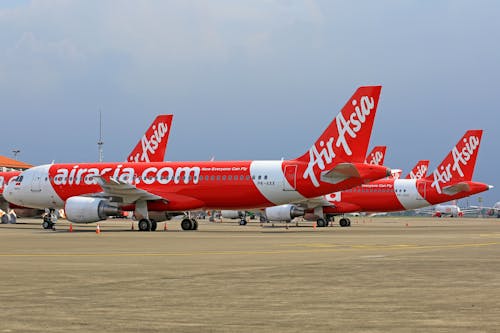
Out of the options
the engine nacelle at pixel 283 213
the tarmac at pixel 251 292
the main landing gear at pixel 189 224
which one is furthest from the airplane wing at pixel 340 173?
the tarmac at pixel 251 292

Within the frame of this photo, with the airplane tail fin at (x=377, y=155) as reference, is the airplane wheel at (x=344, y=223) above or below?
below

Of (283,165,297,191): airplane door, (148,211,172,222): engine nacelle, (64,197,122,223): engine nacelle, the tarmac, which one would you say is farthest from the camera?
(148,211,172,222): engine nacelle

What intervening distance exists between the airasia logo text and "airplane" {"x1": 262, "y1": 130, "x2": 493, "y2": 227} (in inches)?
697

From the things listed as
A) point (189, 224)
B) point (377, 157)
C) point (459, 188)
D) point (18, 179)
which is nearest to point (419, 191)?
point (459, 188)

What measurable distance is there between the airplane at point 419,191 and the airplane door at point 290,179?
63.1ft

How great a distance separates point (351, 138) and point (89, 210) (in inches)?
610

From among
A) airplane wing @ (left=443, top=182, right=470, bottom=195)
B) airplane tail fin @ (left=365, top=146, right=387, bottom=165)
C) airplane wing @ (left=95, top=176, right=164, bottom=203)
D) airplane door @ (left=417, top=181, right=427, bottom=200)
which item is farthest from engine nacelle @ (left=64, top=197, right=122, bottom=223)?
airplane tail fin @ (left=365, top=146, right=387, bottom=165)

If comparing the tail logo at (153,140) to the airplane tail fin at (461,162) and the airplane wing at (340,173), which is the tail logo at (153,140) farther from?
the airplane wing at (340,173)

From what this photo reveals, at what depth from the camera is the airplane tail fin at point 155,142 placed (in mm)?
70812

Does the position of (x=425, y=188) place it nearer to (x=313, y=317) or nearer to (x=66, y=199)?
(x=66, y=199)

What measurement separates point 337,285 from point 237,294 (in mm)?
2328

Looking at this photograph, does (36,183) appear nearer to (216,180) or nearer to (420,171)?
(216,180)

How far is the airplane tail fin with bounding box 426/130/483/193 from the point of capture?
70562 millimetres

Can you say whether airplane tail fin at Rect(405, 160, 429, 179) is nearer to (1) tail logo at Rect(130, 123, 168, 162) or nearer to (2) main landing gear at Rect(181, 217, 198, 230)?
(1) tail logo at Rect(130, 123, 168, 162)
